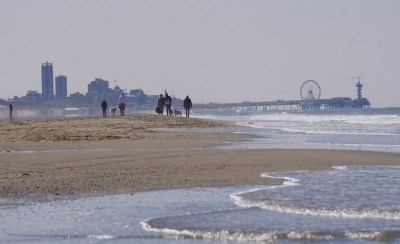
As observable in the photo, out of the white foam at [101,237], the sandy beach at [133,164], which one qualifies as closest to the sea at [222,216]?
the white foam at [101,237]

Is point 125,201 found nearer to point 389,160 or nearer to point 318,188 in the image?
point 318,188

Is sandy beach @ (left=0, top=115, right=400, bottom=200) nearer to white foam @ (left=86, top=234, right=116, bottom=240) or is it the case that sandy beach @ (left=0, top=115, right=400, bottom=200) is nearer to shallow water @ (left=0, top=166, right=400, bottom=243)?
shallow water @ (left=0, top=166, right=400, bottom=243)

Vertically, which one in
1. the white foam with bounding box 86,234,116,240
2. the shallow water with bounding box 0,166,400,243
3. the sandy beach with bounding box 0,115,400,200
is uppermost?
the sandy beach with bounding box 0,115,400,200

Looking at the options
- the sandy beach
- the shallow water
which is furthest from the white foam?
the sandy beach

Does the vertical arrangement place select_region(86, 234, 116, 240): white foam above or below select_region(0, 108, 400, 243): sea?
below

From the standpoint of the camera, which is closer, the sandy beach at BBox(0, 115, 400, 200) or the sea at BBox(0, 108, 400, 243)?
the sea at BBox(0, 108, 400, 243)

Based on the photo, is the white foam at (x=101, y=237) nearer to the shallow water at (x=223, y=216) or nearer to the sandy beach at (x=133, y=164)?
the shallow water at (x=223, y=216)

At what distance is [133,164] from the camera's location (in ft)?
46.1

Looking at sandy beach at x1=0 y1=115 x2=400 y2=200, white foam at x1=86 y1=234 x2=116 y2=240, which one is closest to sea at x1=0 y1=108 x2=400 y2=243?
white foam at x1=86 y1=234 x2=116 y2=240

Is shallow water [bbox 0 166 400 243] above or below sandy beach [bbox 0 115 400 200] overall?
below

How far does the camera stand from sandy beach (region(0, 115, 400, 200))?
10.8 meters

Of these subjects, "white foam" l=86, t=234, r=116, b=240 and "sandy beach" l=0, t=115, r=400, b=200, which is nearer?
"white foam" l=86, t=234, r=116, b=240

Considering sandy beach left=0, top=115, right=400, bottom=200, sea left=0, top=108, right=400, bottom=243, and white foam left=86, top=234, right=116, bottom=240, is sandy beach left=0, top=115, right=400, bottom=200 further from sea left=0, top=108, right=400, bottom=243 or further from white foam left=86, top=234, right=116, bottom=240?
white foam left=86, top=234, right=116, bottom=240

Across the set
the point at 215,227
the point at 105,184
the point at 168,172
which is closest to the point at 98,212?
the point at 215,227
